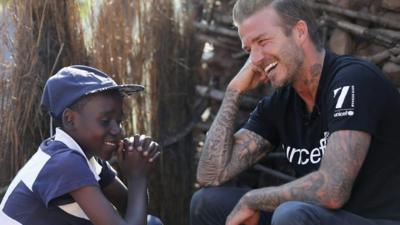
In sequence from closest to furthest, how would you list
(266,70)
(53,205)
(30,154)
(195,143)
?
1. (53,205)
2. (266,70)
3. (30,154)
4. (195,143)

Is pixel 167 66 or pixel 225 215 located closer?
pixel 225 215

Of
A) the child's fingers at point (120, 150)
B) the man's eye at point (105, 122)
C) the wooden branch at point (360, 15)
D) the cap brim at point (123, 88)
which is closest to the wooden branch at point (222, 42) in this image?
the wooden branch at point (360, 15)

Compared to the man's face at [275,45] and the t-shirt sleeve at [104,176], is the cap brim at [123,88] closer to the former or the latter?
the t-shirt sleeve at [104,176]

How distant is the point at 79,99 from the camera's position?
2.95 m

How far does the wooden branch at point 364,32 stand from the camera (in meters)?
4.43

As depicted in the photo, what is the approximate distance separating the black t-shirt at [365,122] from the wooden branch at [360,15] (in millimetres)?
1381

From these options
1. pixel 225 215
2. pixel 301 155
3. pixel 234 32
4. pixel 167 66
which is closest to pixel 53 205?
pixel 225 215

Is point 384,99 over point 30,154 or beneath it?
over

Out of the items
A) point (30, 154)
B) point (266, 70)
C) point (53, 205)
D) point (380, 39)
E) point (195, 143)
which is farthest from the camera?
point (195, 143)

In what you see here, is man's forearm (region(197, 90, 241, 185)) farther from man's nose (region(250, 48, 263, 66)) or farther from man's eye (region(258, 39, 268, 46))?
man's eye (region(258, 39, 268, 46))

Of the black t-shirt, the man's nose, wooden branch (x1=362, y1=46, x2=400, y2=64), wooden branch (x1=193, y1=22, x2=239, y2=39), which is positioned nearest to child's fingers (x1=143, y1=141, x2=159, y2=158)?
the man's nose

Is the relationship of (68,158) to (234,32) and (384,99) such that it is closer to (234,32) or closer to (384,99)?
(384,99)

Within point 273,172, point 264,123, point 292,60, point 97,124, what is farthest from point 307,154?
point 273,172

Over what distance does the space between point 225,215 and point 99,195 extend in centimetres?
83
